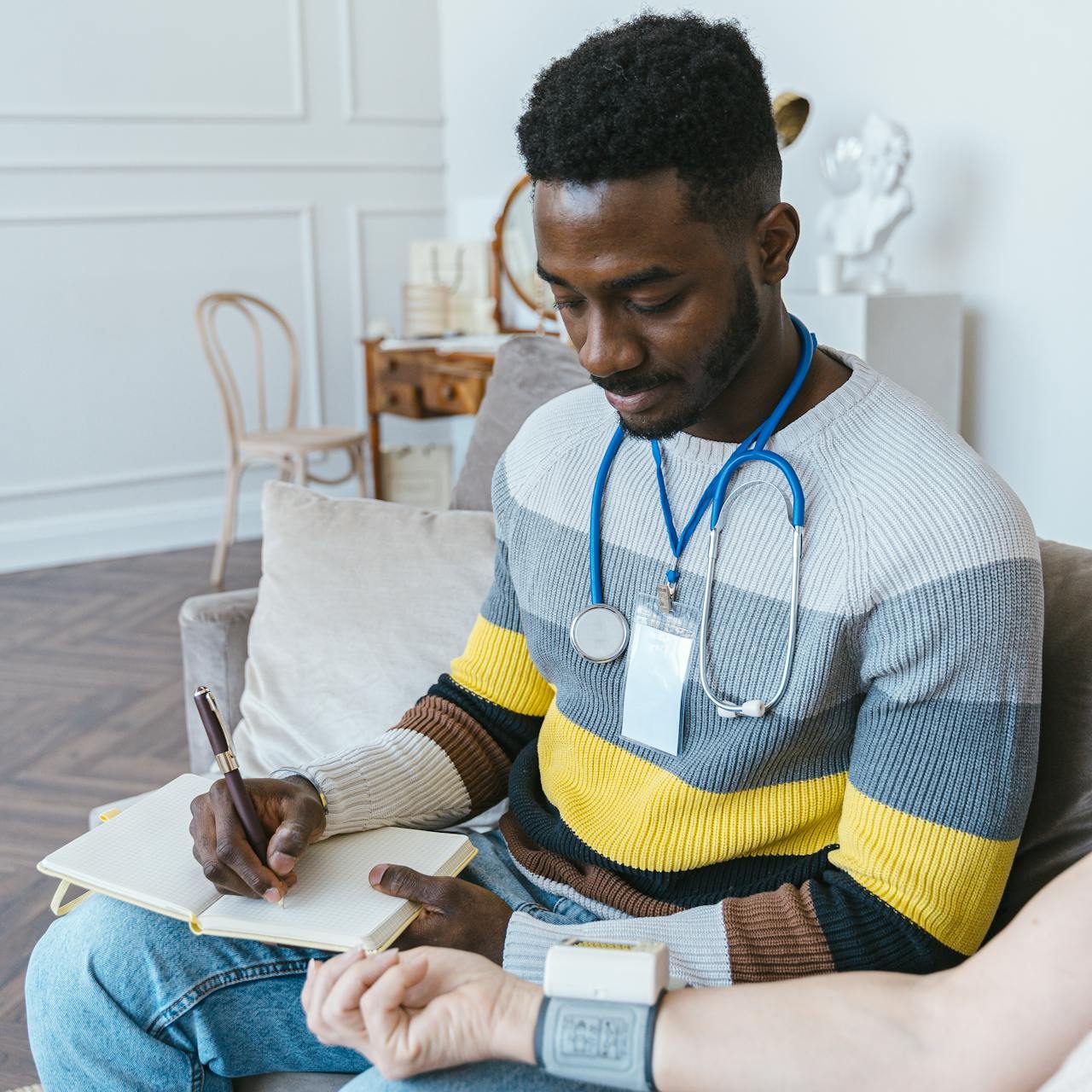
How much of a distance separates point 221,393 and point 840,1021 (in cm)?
373

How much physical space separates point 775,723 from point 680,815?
0.43ft

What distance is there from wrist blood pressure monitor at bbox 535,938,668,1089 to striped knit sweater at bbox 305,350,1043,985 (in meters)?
0.15

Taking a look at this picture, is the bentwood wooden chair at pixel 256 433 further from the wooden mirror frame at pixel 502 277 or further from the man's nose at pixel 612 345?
the man's nose at pixel 612 345

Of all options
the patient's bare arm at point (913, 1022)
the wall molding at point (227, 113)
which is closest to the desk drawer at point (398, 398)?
the wall molding at point (227, 113)

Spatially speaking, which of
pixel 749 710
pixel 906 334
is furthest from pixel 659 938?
pixel 906 334

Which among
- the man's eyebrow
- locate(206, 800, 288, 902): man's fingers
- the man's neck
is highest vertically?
the man's eyebrow

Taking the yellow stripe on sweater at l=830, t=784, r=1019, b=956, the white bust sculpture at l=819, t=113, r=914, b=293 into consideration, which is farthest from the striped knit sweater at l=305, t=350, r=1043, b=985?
the white bust sculpture at l=819, t=113, r=914, b=293

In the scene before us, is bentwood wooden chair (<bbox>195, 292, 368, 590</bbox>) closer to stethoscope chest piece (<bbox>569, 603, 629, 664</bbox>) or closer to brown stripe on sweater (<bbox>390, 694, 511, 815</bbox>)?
brown stripe on sweater (<bbox>390, 694, 511, 815</bbox>)

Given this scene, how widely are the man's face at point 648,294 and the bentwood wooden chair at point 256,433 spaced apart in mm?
3123

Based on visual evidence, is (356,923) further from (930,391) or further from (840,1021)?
(930,391)

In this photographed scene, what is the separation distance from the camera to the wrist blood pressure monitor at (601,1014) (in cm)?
84

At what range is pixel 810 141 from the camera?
3.20m

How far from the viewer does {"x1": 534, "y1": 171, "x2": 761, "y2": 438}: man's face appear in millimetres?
991

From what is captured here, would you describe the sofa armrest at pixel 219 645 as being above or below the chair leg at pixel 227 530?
above
